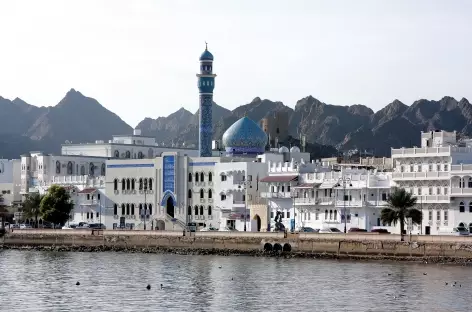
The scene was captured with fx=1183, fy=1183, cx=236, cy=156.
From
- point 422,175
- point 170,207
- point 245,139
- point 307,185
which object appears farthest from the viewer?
point 245,139

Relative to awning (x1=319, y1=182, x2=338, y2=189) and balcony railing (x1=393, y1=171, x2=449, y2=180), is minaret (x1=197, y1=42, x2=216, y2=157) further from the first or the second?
balcony railing (x1=393, y1=171, x2=449, y2=180)

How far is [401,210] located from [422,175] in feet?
23.4

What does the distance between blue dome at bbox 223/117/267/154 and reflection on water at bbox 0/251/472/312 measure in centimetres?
3153

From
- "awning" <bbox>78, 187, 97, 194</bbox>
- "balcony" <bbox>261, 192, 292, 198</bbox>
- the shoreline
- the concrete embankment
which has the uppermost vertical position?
"awning" <bbox>78, 187, 97, 194</bbox>

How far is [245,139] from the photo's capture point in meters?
123

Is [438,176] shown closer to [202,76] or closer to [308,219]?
[308,219]

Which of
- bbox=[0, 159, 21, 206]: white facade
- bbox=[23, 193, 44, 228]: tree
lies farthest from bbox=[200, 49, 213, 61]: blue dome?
bbox=[0, 159, 21, 206]: white facade

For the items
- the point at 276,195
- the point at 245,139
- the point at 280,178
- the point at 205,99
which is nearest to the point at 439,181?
the point at 276,195

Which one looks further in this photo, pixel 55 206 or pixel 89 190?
pixel 89 190

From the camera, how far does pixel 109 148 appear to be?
147750 millimetres

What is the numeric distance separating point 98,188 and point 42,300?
2423 inches

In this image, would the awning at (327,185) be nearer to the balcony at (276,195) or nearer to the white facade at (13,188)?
the balcony at (276,195)

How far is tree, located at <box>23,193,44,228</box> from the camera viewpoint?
4919 inches

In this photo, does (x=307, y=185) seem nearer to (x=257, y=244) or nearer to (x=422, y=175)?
(x=257, y=244)
